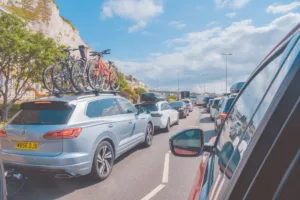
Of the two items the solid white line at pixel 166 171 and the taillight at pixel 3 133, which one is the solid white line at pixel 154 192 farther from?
the taillight at pixel 3 133

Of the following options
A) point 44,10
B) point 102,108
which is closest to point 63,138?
point 102,108

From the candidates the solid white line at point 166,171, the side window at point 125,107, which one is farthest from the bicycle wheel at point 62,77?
the solid white line at point 166,171

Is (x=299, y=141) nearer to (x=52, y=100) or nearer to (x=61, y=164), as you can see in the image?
(x=61, y=164)

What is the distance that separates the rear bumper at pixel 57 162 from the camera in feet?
12.2

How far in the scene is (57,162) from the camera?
3715 mm

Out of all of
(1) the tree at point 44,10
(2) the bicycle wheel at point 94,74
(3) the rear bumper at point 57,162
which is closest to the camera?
(3) the rear bumper at point 57,162

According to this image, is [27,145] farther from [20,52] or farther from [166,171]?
[20,52]

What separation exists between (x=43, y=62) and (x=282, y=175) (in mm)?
16978

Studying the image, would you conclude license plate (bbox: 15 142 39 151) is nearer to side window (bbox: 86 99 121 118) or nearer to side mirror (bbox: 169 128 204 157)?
side window (bbox: 86 99 121 118)

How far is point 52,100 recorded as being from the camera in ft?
13.9

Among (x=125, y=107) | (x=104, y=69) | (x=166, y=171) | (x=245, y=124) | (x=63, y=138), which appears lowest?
(x=166, y=171)

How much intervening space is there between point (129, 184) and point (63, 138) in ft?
Result: 5.20

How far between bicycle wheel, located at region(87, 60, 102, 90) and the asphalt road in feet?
10.4

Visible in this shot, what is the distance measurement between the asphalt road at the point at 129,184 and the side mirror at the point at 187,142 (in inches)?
73.3
